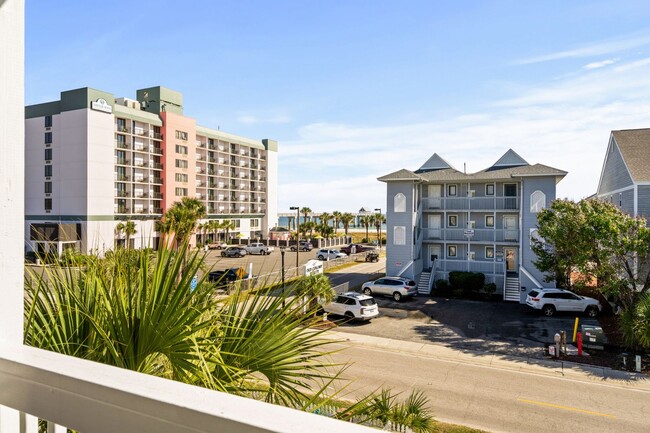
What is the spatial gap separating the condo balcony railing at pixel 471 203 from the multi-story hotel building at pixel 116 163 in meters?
32.5

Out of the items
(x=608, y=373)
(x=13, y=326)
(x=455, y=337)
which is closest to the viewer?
(x=13, y=326)

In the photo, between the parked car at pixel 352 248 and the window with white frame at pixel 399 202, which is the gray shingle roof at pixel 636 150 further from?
the parked car at pixel 352 248

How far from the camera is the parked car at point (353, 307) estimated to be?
84.6 feet

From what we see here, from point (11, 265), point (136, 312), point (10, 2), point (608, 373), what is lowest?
point (608, 373)

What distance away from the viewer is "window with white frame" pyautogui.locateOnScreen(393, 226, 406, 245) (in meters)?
36.5

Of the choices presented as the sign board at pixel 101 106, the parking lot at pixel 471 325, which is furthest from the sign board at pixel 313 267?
the sign board at pixel 101 106

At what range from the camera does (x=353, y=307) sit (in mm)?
25953

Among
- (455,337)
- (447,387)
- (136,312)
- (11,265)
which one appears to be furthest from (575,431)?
(11,265)

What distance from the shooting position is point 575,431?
507 inches

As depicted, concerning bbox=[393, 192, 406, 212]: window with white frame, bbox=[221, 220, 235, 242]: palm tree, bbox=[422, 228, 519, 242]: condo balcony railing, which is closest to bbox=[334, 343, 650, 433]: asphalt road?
bbox=[393, 192, 406, 212]: window with white frame

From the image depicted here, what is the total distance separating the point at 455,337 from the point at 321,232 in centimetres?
5636

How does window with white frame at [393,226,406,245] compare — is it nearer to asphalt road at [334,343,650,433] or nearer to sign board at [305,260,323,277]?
sign board at [305,260,323,277]

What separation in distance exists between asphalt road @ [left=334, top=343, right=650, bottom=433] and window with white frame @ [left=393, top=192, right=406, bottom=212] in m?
18.0

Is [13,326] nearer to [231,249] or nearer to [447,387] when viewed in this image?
[447,387]
